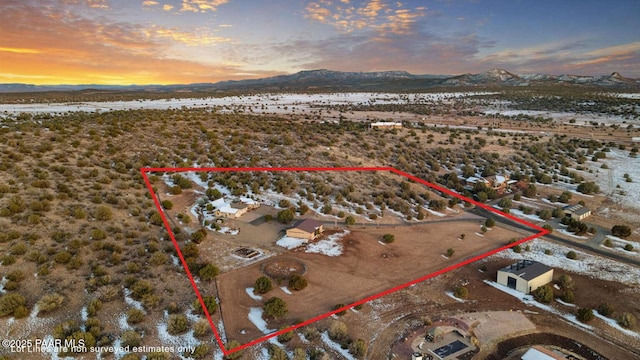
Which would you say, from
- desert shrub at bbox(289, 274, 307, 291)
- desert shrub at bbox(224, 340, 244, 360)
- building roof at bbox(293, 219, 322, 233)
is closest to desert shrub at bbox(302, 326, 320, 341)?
desert shrub at bbox(224, 340, 244, 360)

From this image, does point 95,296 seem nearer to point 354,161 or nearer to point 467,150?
point 354,161

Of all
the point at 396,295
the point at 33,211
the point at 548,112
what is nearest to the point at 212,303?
the point at 396,295

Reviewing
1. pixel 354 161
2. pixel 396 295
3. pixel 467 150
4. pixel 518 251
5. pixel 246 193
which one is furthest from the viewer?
pixel 467 150

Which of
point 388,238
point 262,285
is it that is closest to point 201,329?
point 262,285

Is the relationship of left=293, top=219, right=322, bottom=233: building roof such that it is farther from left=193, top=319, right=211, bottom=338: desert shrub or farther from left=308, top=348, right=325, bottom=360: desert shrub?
left=308, top=348, right=325, bottom=360: desert shrub

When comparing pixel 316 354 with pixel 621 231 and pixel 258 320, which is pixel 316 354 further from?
pixel 621 231
